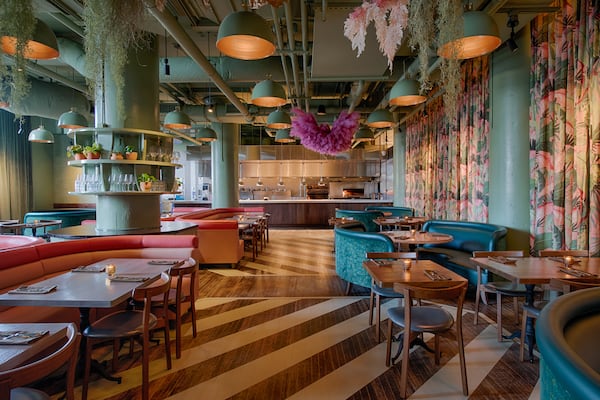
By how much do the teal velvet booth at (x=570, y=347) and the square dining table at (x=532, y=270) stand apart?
1.76 m

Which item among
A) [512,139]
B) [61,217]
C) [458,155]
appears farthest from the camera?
[61,217]

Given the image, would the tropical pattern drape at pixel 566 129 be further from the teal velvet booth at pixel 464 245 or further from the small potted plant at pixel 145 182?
the small potted plant at pixel 145 182

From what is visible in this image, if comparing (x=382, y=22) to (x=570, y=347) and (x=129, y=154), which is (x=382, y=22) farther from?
(x=129, y=154)

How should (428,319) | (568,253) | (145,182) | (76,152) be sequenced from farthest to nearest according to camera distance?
(145,182)
(76,152)
(568,253)
(428,319)

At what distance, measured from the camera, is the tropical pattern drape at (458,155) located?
5.65 m

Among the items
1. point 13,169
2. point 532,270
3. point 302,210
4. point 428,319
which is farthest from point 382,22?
point 13,169

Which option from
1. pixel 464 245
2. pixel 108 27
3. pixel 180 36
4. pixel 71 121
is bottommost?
pixel 464 245

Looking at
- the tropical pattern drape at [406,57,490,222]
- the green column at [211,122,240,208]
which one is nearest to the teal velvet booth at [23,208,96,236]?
the green column at [211,122,240,208]

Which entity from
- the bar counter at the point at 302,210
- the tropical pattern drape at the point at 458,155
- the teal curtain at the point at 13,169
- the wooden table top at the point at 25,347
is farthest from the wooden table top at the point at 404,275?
the teal curtain at the point at 13,169

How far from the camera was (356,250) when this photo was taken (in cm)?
476

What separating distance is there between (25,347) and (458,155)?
276 inches

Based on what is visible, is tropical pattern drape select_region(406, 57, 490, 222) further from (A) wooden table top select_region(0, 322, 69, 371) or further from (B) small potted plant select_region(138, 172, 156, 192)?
(A) wooden table top select_region(0, 322, 69, 371)

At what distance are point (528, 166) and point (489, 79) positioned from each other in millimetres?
1733

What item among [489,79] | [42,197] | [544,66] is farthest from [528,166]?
[42,197]
